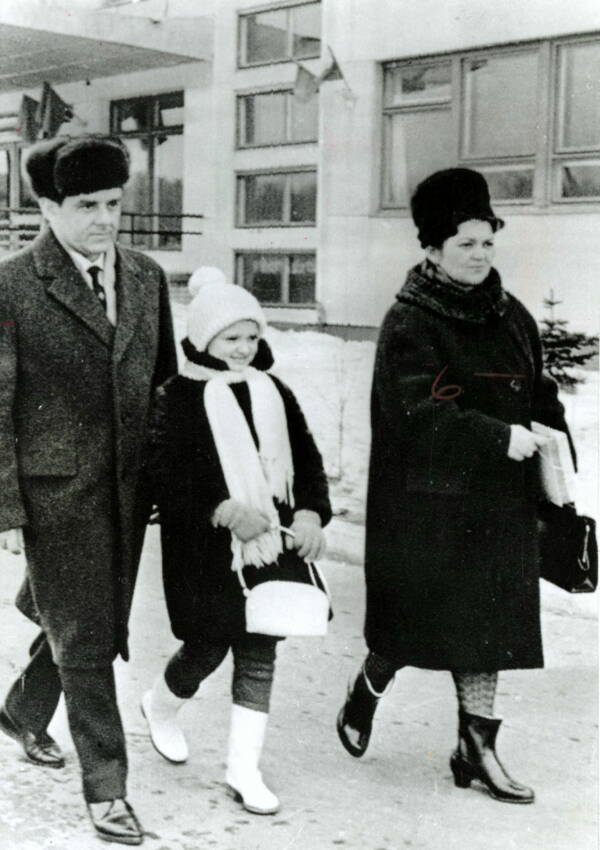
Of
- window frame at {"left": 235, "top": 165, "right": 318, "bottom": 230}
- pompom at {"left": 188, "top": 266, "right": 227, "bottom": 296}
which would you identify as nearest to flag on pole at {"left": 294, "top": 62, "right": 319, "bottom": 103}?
window frame at {"left": 235, "top": 165, "right": 318, "bottom": 230}

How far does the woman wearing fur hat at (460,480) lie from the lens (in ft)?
9.95

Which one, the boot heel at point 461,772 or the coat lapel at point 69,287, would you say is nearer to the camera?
the coat lapel at point 69,287

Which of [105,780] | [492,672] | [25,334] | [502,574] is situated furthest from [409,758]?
[25,334]

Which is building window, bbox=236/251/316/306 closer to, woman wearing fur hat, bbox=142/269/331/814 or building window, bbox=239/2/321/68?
building window, bbox=239/2/321/68

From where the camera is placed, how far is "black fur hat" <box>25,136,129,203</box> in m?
2.82

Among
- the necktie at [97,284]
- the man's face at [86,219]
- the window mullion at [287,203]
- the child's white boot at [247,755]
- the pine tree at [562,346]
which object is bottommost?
the child's white boot at [247,755]

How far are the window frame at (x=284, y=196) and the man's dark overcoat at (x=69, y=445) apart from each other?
207 centimetres

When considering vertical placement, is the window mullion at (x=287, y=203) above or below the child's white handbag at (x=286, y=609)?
above

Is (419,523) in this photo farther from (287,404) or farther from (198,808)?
(198,808)

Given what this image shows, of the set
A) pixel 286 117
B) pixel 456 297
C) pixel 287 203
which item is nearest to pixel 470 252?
pixel 456 297

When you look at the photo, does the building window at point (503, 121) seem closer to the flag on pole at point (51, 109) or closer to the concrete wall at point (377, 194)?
the concrete wall at point (377, 194)

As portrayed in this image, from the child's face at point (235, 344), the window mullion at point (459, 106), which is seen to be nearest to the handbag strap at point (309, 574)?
the child's face at point (235, 344)

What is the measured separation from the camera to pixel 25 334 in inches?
110

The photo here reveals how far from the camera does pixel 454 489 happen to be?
3.05 meters
